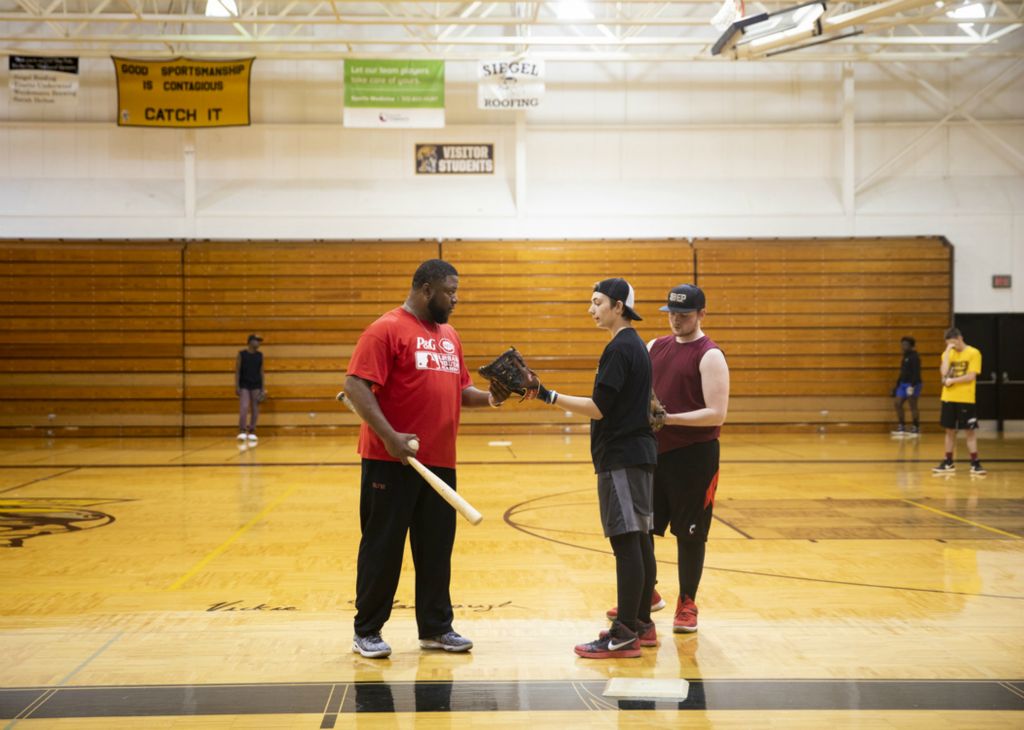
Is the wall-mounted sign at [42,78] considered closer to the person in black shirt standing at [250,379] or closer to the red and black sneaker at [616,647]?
the person in black shirt standing at [250,379]

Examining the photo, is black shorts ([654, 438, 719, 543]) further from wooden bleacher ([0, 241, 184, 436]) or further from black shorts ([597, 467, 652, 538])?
wooden bleacher ([0, 241, 184, 436])

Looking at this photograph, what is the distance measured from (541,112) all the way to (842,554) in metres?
13.6

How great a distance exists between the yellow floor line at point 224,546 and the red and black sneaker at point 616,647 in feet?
9.35

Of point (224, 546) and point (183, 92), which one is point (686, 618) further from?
point (183, 92)

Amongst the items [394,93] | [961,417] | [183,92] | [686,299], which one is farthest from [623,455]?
[183,92]

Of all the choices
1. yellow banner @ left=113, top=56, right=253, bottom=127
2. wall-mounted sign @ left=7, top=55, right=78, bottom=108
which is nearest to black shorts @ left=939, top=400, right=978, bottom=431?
yellow banner @ left=113, top=56, right=253, bottom=127

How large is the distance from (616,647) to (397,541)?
1.16 meters

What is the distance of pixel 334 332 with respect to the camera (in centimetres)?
1858

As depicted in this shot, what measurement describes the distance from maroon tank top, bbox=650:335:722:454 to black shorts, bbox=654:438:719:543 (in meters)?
0.05

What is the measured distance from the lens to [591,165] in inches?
742

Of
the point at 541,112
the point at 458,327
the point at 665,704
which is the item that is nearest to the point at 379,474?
the point at 665,704

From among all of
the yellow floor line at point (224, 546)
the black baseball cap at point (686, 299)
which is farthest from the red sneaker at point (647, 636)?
the yellow floor line at point (224, 546)

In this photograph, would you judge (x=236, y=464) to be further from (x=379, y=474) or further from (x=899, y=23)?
(x=899, y=23)

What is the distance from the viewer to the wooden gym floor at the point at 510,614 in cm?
390
